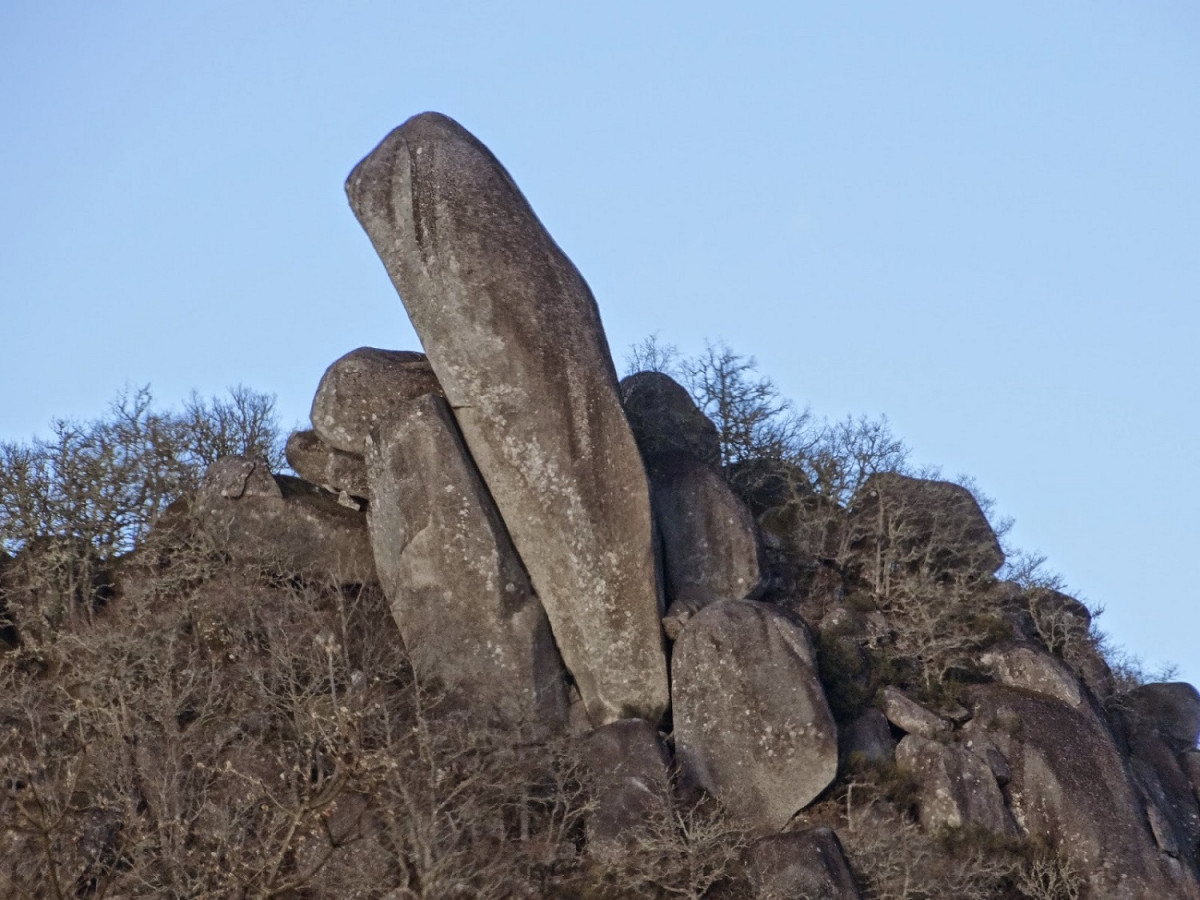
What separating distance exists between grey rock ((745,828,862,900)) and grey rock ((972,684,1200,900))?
4.23 meters

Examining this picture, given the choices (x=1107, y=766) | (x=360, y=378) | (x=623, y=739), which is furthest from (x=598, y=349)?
(x=1107, y=766)

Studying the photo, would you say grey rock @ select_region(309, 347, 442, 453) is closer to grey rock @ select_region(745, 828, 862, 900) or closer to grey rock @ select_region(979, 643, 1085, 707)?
grey rock @ select_region(745, 828, 862, 900)

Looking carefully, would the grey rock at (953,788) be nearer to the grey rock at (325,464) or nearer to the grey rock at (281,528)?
the grey rock at (281,528)

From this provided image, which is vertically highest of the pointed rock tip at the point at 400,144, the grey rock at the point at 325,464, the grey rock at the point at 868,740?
the pointed rock tip at the point at 400,144

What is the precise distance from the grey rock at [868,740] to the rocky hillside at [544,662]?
7 centimetres

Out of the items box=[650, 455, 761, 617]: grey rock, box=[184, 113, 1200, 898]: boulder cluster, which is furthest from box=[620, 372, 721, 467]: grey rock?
box=[650, 455, 761, 617]: grey rock

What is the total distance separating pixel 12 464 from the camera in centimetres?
3133

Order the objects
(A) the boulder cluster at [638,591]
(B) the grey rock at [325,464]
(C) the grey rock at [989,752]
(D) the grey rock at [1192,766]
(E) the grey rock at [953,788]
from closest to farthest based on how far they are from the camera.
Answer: (E) the grey rock at [953,788]
(A) the boulder cluster at [638,591]
(C) the grey rock at [989,752]
(D) the grey rock at [1192,766]
(B) the grey rock at [325,464]

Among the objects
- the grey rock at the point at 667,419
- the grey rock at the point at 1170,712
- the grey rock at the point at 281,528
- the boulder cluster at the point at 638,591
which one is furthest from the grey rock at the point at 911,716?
the grey rock at the point at 281,528

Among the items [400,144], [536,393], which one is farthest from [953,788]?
[400,144]

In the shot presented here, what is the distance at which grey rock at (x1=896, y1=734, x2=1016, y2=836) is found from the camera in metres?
25.5

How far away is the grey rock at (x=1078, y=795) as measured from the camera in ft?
84.0

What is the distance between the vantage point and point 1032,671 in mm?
28484

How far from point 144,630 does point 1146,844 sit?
53.7ft
